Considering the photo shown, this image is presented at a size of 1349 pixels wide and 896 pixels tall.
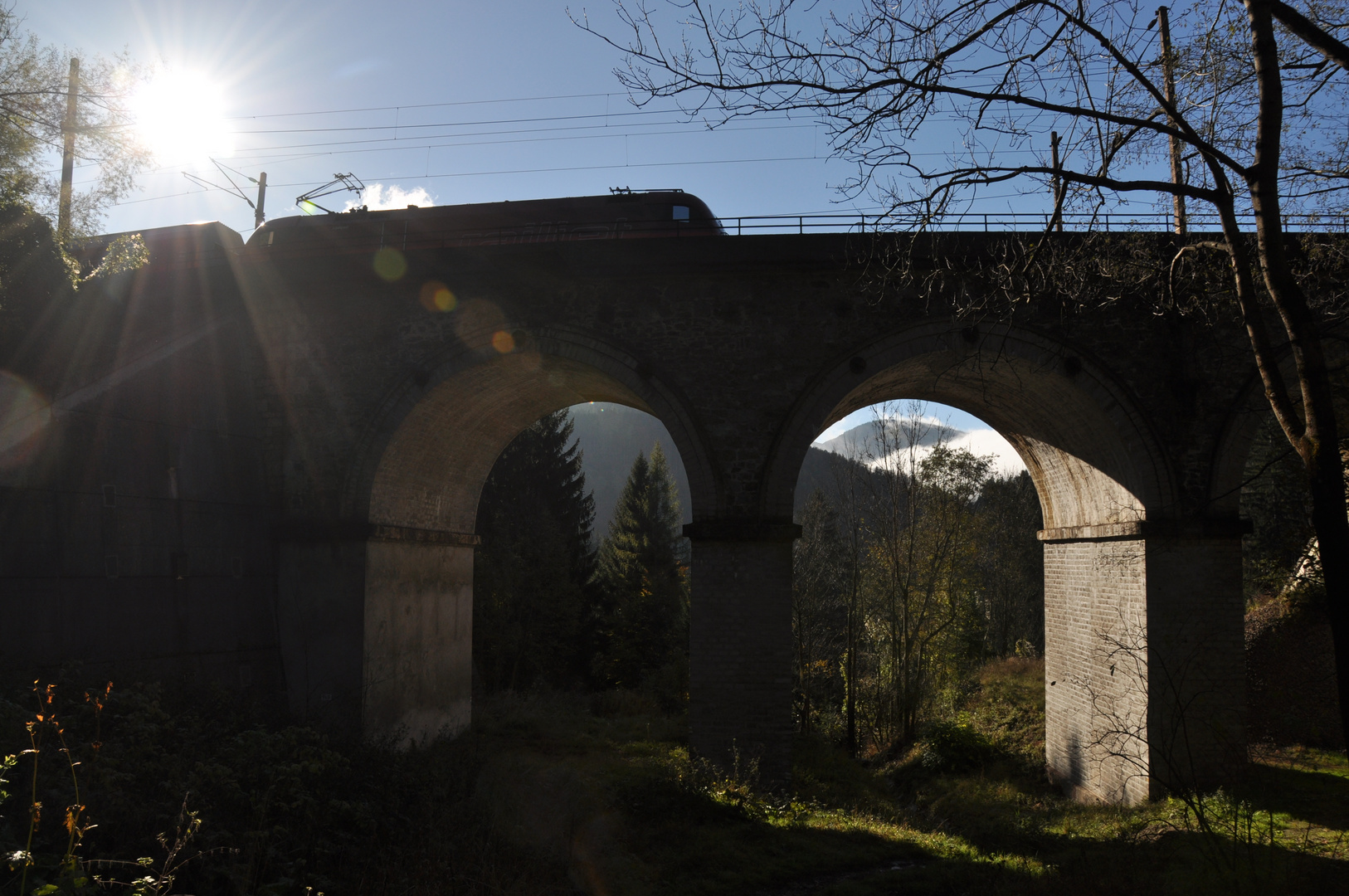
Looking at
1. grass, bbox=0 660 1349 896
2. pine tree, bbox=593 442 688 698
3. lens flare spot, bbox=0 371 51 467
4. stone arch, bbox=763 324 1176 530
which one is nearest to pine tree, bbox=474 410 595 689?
pine tree, bbox=593 442 688 698

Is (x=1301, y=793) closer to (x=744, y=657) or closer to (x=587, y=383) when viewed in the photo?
(x=744, y=657)

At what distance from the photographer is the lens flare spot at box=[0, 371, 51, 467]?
869 cm

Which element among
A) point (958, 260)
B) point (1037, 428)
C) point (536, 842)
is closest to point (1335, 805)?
point (1037, 428)

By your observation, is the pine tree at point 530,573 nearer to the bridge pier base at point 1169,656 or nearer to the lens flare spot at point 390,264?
the lens flare spot at point 390,264

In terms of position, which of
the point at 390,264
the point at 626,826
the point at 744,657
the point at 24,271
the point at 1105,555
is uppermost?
the point at 390,264

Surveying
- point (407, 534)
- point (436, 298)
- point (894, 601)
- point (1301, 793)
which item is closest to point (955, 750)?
point (894, 601)

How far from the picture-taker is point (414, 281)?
1189 cm

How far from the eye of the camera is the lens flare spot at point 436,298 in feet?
38.7

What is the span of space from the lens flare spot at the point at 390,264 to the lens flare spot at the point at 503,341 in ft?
5.26

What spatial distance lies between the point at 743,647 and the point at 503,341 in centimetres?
530

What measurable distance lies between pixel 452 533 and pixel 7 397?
659 centimetres

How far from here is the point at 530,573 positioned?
89.6 feet

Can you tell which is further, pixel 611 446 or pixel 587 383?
pixel 611 446

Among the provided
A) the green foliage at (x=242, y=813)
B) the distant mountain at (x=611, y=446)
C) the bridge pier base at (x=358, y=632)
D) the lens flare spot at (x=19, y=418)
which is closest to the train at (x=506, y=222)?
the bridge pier base at (x=358, y=632)
